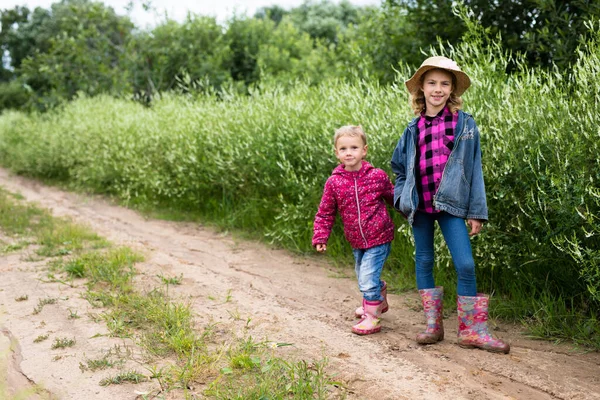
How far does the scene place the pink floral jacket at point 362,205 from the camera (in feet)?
13.5

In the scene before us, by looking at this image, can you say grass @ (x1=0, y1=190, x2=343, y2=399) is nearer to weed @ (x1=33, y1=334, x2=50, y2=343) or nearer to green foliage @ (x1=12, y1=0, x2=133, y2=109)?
weed @ (x1=33, y1=334, x2=50, y2=343)

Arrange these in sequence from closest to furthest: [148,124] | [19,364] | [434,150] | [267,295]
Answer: [19,364]
[434,150]
[267,295]
[148,124]

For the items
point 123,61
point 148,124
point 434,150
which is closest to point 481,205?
point 434,150

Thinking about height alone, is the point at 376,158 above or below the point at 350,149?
below

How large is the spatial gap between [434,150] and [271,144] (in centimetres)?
325

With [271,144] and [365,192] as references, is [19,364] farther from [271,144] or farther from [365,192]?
[271,144]

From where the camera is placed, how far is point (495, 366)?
3482mm

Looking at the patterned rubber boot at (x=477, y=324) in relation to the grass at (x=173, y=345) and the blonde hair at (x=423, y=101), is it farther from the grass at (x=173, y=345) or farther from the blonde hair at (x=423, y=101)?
the blonde hair at (x=423, y=101)

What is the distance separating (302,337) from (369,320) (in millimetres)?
513

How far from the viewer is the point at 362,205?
4.12m

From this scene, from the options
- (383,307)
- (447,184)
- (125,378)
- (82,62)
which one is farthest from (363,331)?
(82,62)

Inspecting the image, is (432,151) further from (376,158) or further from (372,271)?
(376,158)

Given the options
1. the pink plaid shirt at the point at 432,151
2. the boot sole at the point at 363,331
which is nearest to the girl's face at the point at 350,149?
the pink plaid shirt at the point at 432,151

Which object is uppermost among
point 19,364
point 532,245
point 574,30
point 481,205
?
point 574,30
